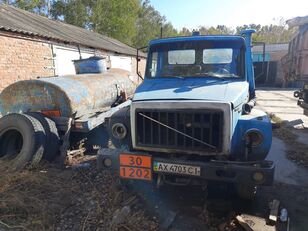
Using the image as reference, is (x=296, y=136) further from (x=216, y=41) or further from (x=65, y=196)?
(x=65, y=196)

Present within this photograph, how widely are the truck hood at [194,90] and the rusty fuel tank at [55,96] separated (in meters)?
2.24

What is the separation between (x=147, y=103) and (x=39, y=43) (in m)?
9.74

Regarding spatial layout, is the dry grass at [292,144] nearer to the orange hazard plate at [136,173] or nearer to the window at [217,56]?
the window at [217,56]

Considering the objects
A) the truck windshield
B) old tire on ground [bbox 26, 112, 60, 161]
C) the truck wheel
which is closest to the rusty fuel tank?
old tire on ground [bbox 26, 112, 60, 161]

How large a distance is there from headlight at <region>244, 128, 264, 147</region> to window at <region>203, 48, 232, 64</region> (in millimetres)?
1515

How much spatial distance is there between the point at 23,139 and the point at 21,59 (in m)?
6.45

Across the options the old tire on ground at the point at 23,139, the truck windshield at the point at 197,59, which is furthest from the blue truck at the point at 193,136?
the old tire on ground at the point at 23,139

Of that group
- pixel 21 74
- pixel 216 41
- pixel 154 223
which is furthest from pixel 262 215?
pixel 21 74

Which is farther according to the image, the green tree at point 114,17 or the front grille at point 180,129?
the green tree at point 114,17

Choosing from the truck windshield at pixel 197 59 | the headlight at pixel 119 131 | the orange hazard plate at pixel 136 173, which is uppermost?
the truck windshield at pixel 197 59

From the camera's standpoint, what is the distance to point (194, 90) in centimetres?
401

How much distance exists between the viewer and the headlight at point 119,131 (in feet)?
13.7

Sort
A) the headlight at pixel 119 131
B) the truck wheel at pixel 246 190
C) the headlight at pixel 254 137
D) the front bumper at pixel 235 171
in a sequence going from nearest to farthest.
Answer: the front bumper at pixel 235 171 < the headlight at pixel 254 137 < the truck wheel at pixel 246 190 < the headlight at pixel 119 131

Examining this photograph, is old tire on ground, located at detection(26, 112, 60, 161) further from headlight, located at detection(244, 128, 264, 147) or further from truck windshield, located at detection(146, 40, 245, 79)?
headlight, located at detection(244, 128, 264, 147)
